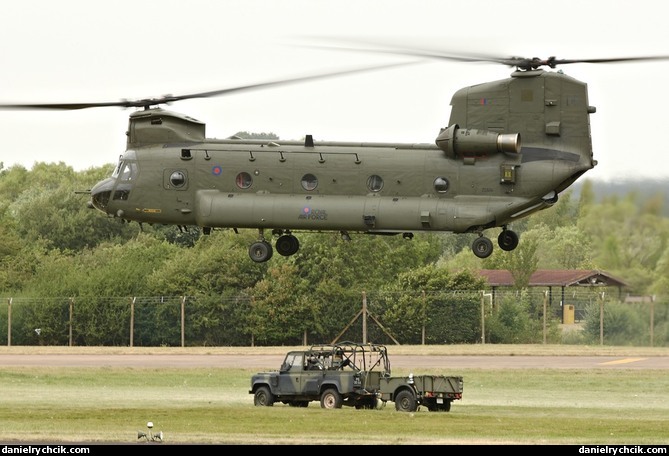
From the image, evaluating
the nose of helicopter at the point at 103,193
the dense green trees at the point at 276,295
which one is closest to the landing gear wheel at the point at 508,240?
the nose of helicopter at the point at 103,193

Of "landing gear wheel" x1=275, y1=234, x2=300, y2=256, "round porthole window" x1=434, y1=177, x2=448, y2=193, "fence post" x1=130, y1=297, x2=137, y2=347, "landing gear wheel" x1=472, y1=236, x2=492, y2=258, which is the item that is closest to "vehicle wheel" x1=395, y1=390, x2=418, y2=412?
"landing gear wheel" x1=275, y1=234, x2=300, y2=256

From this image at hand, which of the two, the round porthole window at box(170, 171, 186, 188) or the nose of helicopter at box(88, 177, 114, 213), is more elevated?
the round porthole window at box(170, 171, 186, 188)

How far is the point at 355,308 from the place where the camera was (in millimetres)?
82250

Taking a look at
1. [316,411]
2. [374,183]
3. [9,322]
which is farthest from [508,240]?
[9,322]

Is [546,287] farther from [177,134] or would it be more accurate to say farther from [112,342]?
[177,134]

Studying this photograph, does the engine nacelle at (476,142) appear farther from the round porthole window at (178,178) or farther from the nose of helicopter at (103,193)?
the nose of helicopter at (103,193)

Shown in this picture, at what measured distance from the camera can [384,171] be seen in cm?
4019

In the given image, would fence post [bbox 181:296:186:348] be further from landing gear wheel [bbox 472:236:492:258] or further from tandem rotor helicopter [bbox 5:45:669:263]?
landing gear wheel [bbox 472:236:492:258]

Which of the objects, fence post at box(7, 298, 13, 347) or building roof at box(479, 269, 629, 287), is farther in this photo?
fence post at box(7, 298, 13, 347)

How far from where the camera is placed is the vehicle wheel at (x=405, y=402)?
49.2m

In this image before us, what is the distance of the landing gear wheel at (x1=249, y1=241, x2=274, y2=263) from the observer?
137 feet

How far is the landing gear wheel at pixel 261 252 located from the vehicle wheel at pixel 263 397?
11.1 m

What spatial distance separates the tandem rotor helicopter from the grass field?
587 cm

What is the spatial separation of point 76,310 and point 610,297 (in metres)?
38.3
